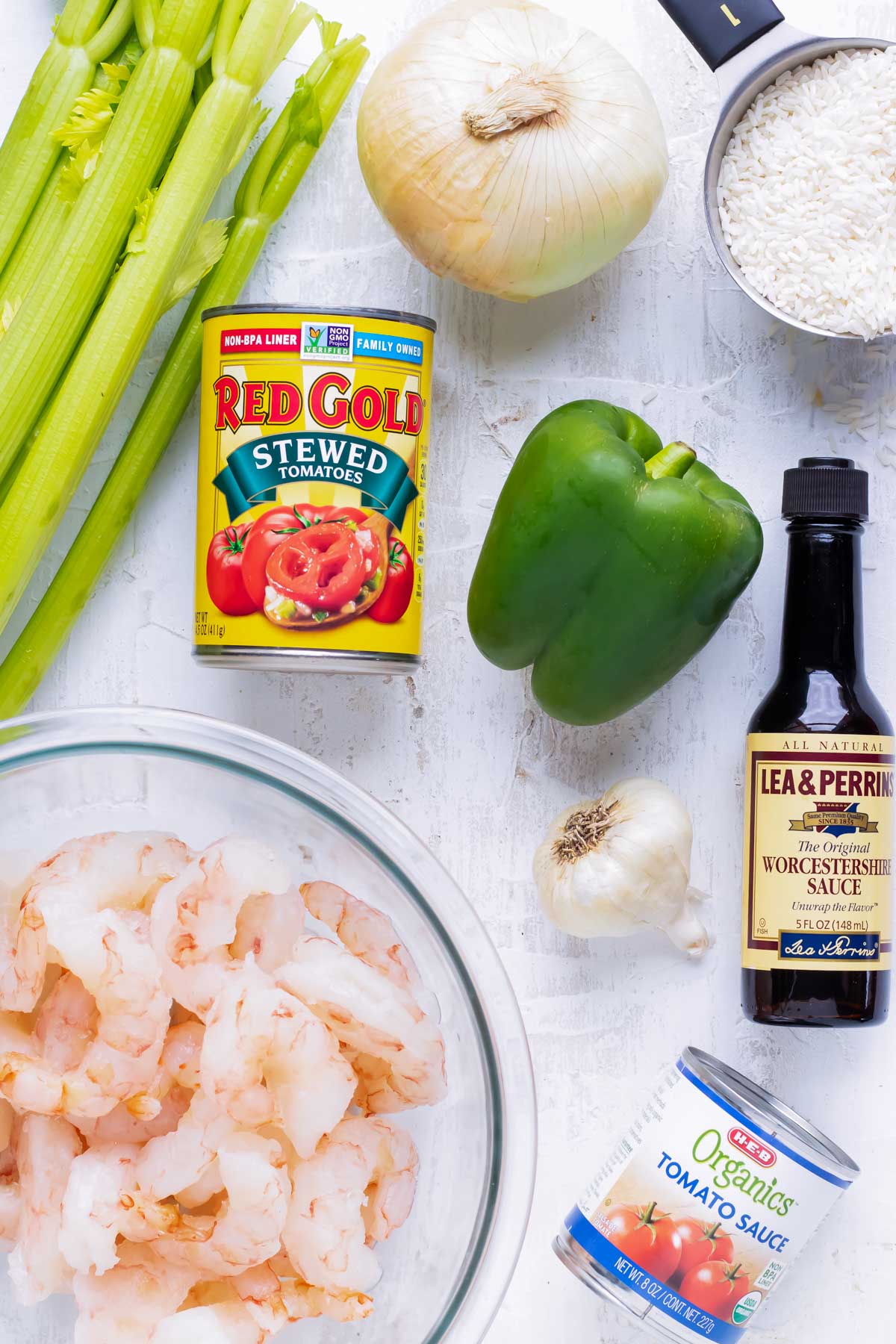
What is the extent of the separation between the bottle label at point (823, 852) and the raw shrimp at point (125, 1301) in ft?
1.75

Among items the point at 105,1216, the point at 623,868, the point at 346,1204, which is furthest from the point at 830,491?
the point at 105,1216

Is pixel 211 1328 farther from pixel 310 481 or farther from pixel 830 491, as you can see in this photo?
pixel 830 491

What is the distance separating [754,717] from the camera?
108 centimetres

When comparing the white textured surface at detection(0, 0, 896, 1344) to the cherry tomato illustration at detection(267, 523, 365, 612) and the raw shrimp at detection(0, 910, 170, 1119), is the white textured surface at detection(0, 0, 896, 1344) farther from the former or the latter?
the raw shrimp at detection(0, 910, 170, 1119)

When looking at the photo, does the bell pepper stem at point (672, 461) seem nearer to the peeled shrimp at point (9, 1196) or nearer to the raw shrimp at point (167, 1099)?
the raw shrimp at point (167, 1099)

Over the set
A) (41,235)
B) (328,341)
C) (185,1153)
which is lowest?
(185,1153)

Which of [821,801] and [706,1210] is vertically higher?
[821,801]

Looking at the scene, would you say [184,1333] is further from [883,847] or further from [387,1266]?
[883,847]

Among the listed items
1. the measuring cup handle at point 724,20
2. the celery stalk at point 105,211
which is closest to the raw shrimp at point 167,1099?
the celery stalk at point 105,211

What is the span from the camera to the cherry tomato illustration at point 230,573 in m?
1.00

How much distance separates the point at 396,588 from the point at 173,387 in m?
0.30

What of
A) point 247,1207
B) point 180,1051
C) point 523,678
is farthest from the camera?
point 523,678

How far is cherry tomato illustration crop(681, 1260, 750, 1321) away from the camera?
98 centimetres

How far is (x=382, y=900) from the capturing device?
104cm
